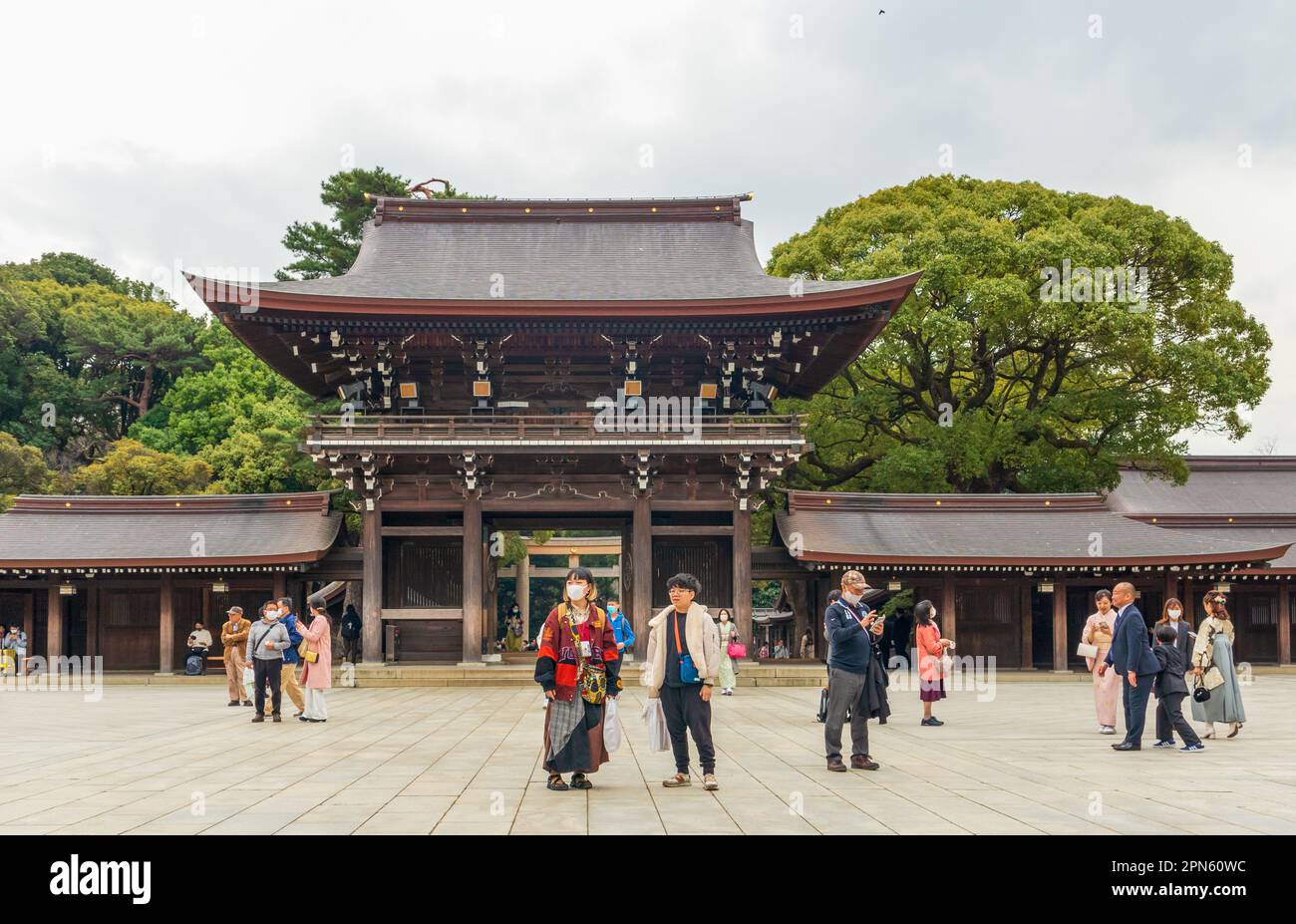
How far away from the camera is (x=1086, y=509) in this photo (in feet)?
103

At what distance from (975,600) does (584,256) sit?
13873 millimetres

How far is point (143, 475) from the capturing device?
136ft

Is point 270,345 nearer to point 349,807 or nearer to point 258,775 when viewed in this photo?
point 258,775

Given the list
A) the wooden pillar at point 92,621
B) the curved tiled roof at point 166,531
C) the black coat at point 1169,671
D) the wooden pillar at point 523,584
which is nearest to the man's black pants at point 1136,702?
the black coat at point 1169,671

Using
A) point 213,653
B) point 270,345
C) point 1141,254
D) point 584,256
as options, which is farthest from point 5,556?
point 1141,254

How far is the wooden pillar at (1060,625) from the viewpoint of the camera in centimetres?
2866

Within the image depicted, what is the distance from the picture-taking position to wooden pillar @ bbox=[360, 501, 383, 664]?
2638 centimetres

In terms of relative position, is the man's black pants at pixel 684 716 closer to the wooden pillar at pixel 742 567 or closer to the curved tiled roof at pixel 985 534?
the wooden pillar at pixel 742 567

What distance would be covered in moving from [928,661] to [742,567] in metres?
10.8

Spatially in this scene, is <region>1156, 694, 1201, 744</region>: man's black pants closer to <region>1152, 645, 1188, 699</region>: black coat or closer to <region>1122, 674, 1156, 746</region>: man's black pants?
<region>1152, 645, 1188, 699</region>: black coat

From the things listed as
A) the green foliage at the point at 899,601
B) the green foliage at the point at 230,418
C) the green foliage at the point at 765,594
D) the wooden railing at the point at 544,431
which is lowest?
the green foliage at the point at 765,594

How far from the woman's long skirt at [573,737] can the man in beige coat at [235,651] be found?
34.7ft

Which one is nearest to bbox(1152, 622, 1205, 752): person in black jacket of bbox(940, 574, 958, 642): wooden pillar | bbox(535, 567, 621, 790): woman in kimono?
bbox(535, 567, 621, 790): woman in kimono

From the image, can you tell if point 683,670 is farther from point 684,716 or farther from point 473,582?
point 473,582
